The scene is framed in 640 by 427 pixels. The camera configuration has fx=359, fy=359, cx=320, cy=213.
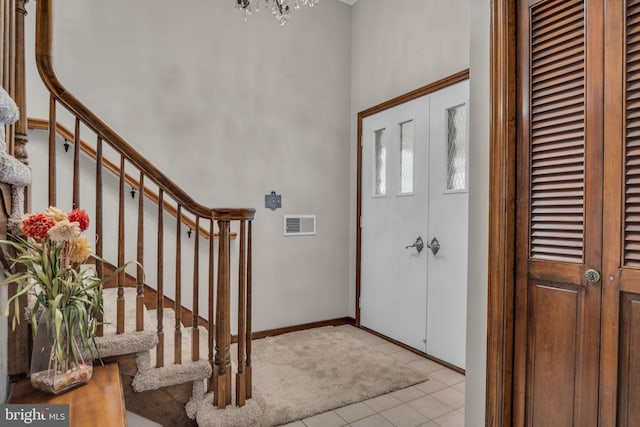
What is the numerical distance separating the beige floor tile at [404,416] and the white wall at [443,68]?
1.56ft

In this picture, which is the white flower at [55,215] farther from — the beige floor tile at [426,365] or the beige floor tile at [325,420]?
the beige floor tile at [426,365]

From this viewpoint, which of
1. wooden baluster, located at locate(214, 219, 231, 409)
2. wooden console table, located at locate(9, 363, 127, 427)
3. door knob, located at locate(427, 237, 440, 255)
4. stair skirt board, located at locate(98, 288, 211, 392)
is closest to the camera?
wooden console table, located at locate(9, 363, 127, 427)

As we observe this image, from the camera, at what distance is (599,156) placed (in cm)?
133

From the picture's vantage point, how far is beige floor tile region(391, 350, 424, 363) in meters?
2.96

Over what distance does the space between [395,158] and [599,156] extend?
2120 mm

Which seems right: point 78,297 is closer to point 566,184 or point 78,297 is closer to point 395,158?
point 566,184

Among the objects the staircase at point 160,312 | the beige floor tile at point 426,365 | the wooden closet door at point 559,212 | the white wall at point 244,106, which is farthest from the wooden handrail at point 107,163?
the wooden closet door at point 559,212

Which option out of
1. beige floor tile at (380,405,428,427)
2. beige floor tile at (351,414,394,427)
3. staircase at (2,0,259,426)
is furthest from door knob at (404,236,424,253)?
staircase at (2,0,259,426)

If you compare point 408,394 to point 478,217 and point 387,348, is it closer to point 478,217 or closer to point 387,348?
point 387,348

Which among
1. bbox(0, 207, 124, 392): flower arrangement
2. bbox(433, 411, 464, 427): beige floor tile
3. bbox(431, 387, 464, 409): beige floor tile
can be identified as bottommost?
bbox(433, 411, 464, 427): beige floor tile

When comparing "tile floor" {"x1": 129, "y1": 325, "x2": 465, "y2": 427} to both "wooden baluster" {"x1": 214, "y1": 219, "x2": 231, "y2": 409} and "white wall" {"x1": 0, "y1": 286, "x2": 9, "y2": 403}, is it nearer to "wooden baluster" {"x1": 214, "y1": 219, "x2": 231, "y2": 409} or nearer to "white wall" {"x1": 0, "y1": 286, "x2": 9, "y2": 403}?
"wooden baluster" {"x1": 214, "y1": 219, "x2": 231, "y2": 409}

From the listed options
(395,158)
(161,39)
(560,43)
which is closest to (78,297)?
(560,43)

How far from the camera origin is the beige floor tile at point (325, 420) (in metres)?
2.08

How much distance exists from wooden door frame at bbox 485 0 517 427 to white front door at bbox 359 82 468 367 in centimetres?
116
